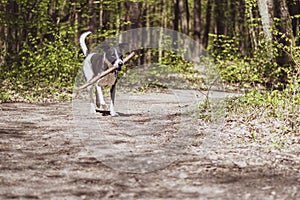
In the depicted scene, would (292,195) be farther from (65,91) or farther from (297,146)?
(65,91)


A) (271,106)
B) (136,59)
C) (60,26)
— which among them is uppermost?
(60,26)

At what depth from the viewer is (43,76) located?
18.6 meters

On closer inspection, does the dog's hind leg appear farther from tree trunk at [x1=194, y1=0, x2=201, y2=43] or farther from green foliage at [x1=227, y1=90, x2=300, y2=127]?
tree trunk at [x1=194, y1=0, x2=201, y2=43]

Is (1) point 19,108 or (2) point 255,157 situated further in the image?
(1) point 19,108

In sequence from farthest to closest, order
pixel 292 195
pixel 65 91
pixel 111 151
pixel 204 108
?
pixel 65 91 < pixel 204 108 < pixel 111 151 < pixel 292 195

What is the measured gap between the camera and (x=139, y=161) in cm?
638

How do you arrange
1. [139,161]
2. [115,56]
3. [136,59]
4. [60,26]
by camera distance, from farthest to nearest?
[136,59]
[60,26]
[115,56]
[139,161]

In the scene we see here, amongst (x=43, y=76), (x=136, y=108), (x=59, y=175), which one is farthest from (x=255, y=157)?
(x=43, y=76)

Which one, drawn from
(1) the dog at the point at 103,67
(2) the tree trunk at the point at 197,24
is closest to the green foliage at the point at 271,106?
(1) the dog at the point at 103,67

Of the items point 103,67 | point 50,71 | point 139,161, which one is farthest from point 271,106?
point 50,71

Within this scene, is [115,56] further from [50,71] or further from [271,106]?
[50,71]

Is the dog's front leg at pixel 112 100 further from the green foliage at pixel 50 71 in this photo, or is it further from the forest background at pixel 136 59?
the green foliage at pixel 50 71

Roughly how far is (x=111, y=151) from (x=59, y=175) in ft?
4.31

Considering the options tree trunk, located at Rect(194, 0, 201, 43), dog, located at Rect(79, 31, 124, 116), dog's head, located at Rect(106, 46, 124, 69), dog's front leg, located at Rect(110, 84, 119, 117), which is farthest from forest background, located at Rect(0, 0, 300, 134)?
tree trunk, located at Rect(194, 0, 201, 43)
